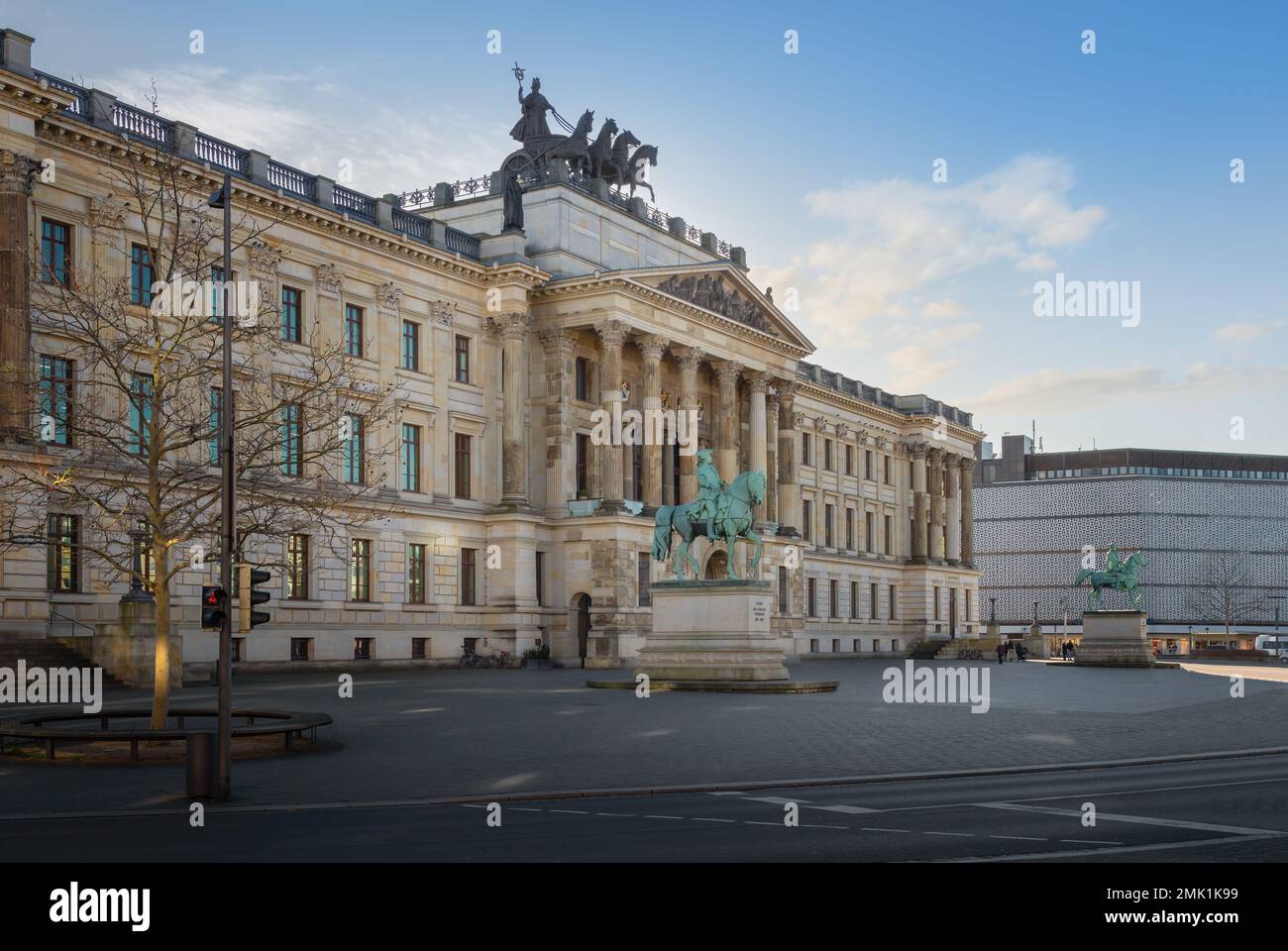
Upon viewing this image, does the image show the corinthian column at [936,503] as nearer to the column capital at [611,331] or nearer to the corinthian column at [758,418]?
the corinthian column at [758,418]

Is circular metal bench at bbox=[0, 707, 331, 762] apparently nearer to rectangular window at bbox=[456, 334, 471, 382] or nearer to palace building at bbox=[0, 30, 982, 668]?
palace building at bbox=[0, 30, 982, 668]

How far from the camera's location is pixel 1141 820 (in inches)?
616

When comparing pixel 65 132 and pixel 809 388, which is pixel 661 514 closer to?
pixel 65 132

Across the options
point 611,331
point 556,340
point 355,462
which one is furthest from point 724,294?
point 355,462

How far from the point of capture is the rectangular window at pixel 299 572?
54.8m

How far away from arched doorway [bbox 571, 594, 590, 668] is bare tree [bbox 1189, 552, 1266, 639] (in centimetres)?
13108

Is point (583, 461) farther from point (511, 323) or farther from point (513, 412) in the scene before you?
point (511, 323)

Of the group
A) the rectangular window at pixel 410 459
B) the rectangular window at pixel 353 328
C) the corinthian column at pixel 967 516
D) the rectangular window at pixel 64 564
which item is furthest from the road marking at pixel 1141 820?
the corinthian column at pixel 967 516

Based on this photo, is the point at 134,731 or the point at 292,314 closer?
the point at 134,731

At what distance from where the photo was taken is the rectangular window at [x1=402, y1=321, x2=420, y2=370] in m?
62.4

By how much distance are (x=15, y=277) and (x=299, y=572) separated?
17.4 meters

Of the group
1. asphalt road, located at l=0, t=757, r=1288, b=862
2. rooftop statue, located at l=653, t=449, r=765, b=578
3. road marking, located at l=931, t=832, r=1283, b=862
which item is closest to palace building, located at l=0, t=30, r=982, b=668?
rooftop statue, located at l=653, t=449, r=765, b=578

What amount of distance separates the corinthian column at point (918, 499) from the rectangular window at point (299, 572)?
69602 mm
